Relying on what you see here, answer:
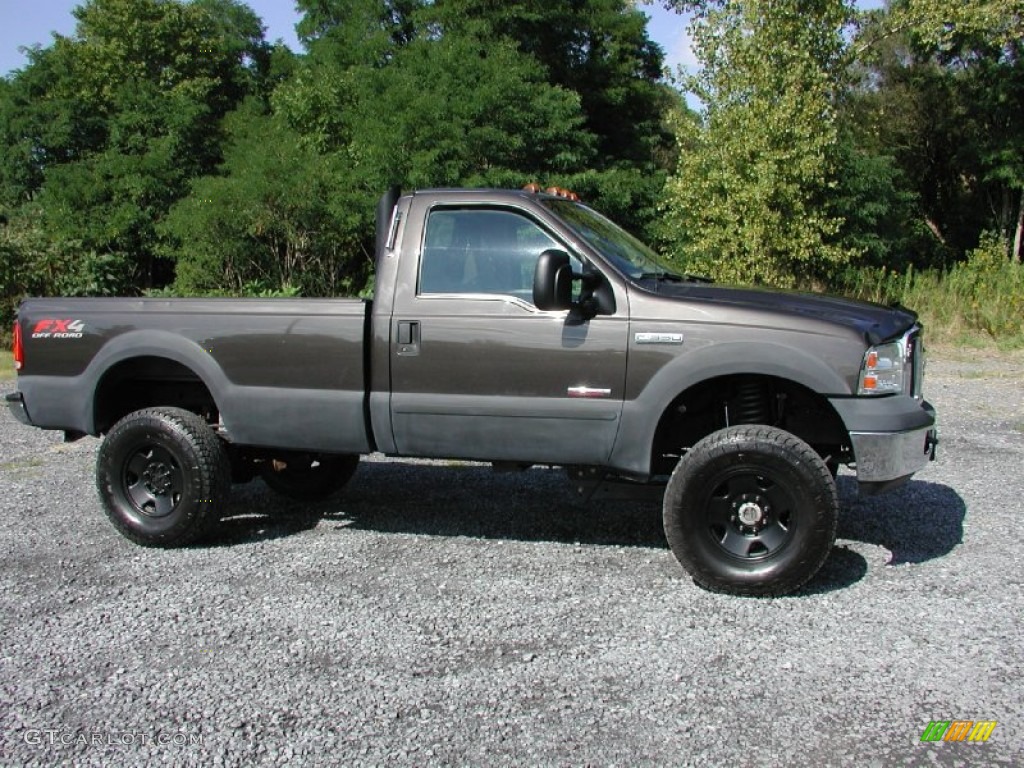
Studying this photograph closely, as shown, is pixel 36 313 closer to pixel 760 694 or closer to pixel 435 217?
pixel 435 217

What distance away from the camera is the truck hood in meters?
4.58

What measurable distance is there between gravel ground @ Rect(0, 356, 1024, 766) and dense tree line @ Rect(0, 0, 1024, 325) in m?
12.2

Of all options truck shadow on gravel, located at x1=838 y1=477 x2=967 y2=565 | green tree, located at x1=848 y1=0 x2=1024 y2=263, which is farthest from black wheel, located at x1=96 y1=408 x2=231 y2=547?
green tree, located at x1=848 y1=0 x2=1024 y2=263

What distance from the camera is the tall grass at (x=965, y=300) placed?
1532 centimetres

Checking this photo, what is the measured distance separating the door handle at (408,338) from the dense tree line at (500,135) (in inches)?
497

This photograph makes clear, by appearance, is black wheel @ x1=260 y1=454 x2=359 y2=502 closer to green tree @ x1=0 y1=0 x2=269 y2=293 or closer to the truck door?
the truck door

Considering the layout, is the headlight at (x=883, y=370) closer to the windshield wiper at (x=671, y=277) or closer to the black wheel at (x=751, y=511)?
the black wheel at (x=751, y=511)

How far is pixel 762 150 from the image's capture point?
54.0ft

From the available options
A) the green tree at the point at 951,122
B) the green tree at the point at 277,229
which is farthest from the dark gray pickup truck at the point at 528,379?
the green tree at the point at 951,122

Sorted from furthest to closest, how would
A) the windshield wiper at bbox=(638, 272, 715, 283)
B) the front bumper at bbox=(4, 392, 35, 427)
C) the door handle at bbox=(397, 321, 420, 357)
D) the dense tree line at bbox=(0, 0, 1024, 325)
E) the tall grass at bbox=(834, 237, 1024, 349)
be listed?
the dense tree line at bbox=(0, 0, 1024, 325), the tall grass at bbox=(834, 237, 1024, 349), the front bumper at bbox=(4, 392, 35, 427), the windshield wiper at bbox=(638, 272, 715, 283), the door handle at bbox=(397, 321, 420, 357)

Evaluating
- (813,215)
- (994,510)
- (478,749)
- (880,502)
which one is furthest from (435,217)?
(813,215)

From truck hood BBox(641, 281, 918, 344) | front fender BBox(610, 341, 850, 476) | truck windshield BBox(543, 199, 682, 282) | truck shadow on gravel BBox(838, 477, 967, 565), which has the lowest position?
truck shadow on gravel BBox(838, 477, 967, 565)

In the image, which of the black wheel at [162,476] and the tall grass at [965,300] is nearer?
the black wheel at [162,476]

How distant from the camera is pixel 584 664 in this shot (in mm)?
3904
